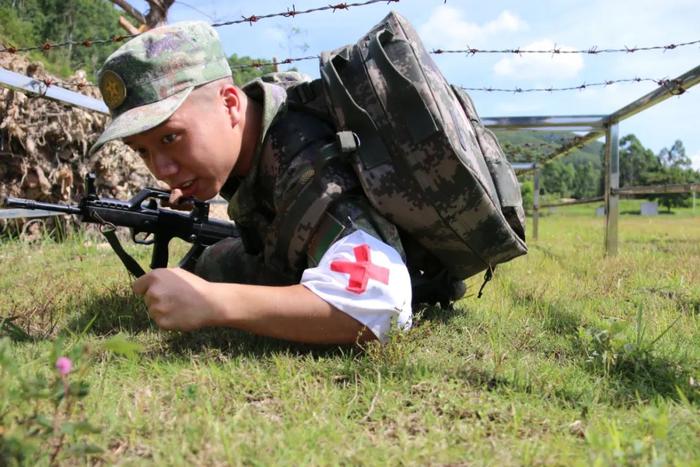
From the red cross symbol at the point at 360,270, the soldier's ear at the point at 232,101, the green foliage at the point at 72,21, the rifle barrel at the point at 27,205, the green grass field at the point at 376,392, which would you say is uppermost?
the green foliage at the point at 72,21

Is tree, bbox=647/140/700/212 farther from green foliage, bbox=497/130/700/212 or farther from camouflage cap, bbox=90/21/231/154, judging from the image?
camouflage cap, bbox=90/21/231/154

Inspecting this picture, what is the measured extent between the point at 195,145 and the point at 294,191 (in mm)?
344

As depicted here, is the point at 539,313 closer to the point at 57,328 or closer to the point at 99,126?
the point at 57,328

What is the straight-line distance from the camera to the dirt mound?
183 inches

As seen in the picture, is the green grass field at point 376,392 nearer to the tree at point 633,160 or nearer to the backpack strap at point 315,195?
the backpack strap at point 315,195

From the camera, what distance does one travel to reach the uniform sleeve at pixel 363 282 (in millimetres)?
1633

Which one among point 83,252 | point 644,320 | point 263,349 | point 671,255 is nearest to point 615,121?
point 671,255

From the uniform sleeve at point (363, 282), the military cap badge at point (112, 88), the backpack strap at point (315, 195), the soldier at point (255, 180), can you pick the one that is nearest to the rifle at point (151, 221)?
the military cap badge at point (112, 88)

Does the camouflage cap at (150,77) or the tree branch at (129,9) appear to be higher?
the tree branch at (129,9)

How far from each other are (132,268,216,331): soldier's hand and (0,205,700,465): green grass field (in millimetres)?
120

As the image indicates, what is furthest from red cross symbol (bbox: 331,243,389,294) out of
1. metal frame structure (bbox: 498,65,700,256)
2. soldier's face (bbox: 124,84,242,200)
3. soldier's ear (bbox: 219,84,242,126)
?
metal frame structure (bbox: 498,65,700,256)

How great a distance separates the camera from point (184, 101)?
173 centimetres

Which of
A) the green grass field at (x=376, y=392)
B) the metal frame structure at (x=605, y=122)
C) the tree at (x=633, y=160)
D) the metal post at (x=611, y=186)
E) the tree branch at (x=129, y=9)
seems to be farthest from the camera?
the tree at (x=633, y=160)

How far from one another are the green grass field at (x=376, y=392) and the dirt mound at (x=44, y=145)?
113 inches
